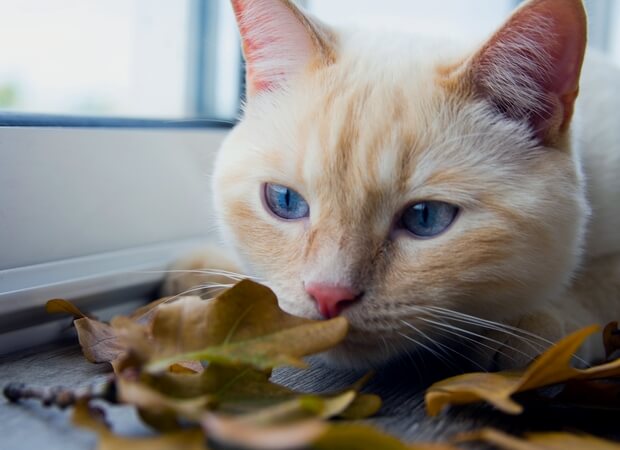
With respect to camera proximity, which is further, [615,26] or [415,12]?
[615,26]

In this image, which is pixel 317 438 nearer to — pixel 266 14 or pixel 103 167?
pixel 266 14

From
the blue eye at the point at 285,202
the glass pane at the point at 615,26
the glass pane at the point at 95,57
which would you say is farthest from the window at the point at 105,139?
the glass pane at the point at 615,26

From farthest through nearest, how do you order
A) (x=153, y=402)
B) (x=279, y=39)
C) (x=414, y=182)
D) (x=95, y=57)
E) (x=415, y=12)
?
(x=415, y=12) < (x=95, y=57) < (x=279, y=39) < (x=414, y=182) < (x=153, y=402)

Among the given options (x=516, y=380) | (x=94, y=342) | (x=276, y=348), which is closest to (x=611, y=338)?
(x=516, y=380)

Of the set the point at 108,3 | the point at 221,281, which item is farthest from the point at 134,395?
the point at 108,3

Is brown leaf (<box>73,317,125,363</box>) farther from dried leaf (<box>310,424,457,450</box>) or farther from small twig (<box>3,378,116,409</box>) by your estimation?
dried leaf (<box>310,424,457,450</box>)

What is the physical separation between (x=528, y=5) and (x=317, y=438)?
590mm

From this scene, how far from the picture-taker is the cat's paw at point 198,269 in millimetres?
1171

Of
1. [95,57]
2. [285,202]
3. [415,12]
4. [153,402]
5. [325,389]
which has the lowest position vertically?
[325,389]

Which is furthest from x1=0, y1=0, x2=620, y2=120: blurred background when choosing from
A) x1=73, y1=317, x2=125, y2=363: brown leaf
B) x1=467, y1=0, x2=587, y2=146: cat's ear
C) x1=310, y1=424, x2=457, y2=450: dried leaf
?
x1=310, y1=424, x2=457, y2=450: dried leaf

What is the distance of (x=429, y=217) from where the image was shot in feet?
2.85

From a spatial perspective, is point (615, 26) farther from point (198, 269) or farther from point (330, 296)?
point (330, 296)

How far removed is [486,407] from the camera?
2.50ft

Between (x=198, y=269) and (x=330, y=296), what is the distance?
18.6 inches
